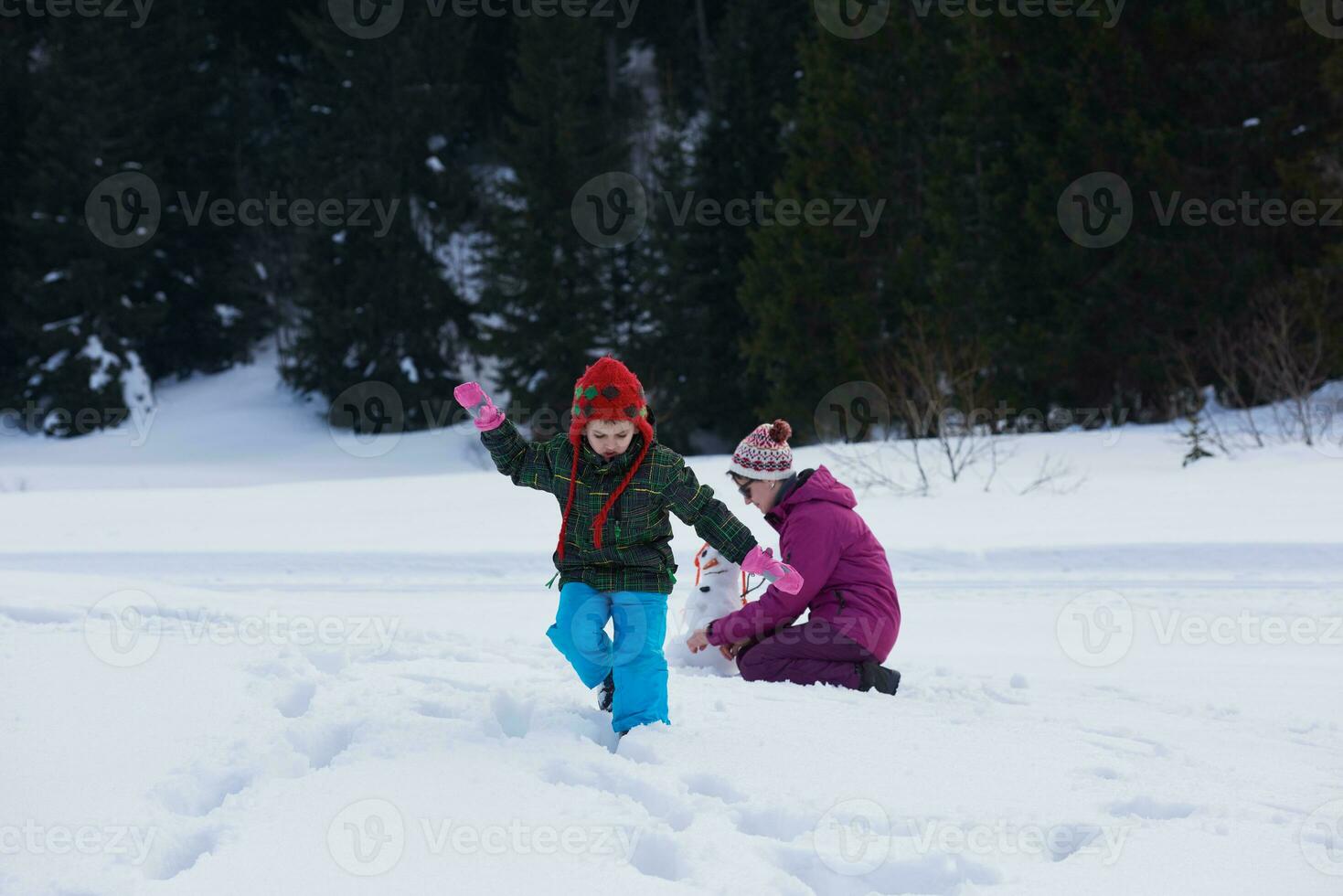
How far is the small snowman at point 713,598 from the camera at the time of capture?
5.18 m

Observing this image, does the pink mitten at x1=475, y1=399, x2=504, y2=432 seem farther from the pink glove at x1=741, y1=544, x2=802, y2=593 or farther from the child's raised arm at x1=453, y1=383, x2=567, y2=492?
the pink glove at x1=741, y1=544, x2=802, y2=593

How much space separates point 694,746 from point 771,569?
25.8 inches

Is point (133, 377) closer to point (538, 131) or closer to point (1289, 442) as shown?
point (538, 131)

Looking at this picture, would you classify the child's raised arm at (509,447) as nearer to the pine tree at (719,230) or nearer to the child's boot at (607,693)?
the child's boot at (607,693)

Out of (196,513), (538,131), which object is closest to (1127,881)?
(196,513)

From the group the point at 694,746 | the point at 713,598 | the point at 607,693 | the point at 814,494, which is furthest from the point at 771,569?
the point at 713,598

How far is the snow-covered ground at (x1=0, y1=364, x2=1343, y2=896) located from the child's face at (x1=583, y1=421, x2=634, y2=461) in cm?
96

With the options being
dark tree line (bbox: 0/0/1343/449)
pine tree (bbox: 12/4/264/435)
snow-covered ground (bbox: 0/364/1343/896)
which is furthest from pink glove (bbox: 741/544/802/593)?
pine tree (bbox: 12/4/264/435)

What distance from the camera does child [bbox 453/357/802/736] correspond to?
3738 millimetres

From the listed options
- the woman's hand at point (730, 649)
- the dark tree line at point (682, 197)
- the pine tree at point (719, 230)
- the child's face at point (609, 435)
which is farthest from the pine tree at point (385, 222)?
the child's face at point (609, 435)

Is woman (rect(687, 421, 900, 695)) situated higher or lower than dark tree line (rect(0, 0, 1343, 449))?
lower

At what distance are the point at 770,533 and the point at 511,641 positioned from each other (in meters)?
4.25

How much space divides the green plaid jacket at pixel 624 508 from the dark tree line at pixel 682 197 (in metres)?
11.5

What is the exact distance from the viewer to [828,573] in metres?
4.70
